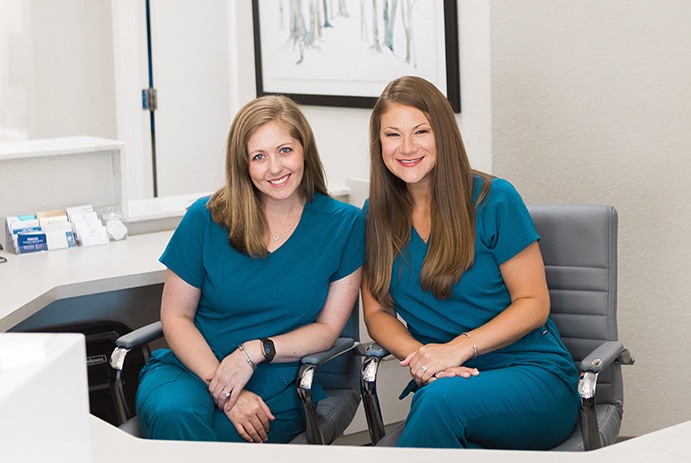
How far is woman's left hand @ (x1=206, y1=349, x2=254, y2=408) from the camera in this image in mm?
2182

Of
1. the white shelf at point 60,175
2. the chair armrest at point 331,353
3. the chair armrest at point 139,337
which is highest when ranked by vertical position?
the white shelf at point 60,175

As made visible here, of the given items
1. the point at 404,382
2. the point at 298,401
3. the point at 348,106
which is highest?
the point at 348,106

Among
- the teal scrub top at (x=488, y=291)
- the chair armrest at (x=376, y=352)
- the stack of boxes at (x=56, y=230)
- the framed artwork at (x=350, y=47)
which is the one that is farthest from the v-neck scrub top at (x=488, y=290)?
the stack of boxes at (x=56, y=230)

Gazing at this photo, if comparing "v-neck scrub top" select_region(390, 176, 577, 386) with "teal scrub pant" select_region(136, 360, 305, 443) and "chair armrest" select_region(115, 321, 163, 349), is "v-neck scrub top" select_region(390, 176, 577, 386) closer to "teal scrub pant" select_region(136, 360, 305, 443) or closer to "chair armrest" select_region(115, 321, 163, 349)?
"teal scrub pant" select_region(136, 360, 305, 443)

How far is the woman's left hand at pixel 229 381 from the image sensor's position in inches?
85.9

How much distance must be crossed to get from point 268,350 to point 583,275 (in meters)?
0.71

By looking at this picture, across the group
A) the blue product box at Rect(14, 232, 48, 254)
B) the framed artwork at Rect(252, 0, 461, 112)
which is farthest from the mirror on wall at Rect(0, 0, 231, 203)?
the blue product box at Rect(14, 232, 48, 254)

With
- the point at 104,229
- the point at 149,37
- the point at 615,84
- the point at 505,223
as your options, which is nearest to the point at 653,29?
the point at 615,84

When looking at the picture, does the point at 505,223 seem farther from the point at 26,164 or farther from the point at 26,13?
the point at 26,13

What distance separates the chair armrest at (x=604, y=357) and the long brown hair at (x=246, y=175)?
0.72 m

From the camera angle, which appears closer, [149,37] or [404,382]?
[404,382]

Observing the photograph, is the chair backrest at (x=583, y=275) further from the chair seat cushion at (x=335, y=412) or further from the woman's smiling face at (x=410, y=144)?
the chair seat cushion at (x=335, y=412)

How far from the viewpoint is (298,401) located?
7.21 ft

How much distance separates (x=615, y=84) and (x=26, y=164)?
163cm
